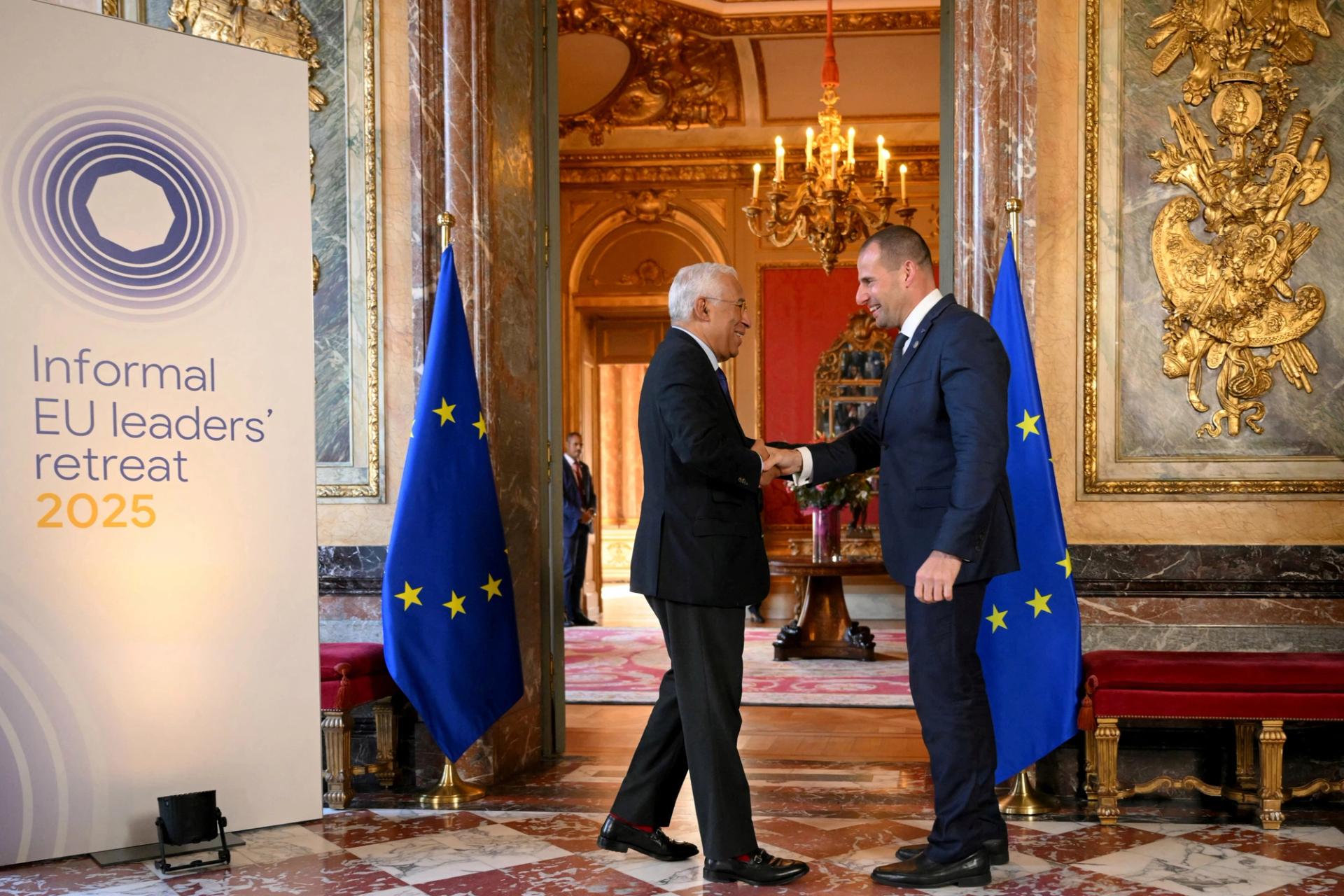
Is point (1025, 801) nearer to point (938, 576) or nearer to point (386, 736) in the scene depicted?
point (938, 576)

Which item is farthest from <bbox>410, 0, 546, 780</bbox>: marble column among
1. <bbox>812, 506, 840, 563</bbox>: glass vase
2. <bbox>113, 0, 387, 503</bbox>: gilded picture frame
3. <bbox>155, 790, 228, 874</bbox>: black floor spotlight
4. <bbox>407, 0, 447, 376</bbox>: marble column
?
<bbox>812, 506, 840, 563</bbox>: glass vase

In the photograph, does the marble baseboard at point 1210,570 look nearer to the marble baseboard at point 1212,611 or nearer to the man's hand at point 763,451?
the marble baseboard at point 1212,611

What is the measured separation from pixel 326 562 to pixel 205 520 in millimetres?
1108

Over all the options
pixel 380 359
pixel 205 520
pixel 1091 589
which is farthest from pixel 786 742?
pixel 205 520

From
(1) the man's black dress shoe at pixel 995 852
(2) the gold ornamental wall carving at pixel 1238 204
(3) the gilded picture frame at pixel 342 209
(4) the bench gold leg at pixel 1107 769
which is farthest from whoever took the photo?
(3) the gilded picture frame at pixel 342 209

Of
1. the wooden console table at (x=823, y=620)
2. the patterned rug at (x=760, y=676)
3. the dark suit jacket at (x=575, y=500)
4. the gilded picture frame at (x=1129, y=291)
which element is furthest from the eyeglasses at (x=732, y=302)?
the dark suit jacket at (x=575, y=500)

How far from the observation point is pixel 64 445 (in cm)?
356

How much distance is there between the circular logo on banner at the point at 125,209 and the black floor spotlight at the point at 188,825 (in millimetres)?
1411

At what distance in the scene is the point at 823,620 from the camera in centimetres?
877

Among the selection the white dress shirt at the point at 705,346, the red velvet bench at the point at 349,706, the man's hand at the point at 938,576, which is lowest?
the red velvet bench at the point at 349,706

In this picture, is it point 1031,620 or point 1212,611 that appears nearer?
point 1031,620

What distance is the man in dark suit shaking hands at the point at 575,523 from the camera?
10.6 m

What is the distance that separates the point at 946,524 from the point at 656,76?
830 centimetres

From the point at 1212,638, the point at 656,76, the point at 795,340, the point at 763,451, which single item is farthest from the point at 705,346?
the point at 795,340
